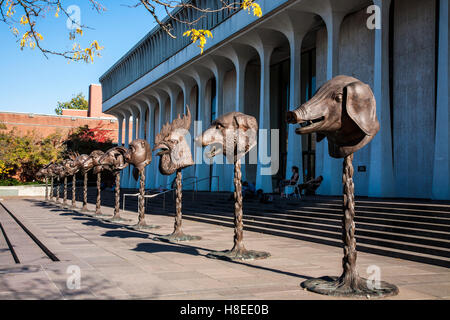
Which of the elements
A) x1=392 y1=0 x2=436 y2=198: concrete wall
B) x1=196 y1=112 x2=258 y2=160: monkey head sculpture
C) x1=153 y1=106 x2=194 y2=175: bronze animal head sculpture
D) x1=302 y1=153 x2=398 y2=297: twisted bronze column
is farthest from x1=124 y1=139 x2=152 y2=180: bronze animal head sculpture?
x1=392 y1=0 x2=436 y2=198: concrete wall

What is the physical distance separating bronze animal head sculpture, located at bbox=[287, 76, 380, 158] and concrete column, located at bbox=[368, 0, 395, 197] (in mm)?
10999

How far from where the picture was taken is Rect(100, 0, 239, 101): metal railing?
1148 inches

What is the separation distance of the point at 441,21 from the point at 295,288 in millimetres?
12135

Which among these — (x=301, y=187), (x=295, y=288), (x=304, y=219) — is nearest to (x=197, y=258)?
(x=295, y=288)

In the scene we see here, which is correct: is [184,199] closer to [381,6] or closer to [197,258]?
[381,6]

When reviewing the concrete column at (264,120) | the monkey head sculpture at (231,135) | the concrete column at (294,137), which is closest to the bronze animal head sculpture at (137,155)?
the monkey head sculpture at (231,135)

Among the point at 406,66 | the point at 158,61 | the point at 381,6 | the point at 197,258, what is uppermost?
the point at 158,61

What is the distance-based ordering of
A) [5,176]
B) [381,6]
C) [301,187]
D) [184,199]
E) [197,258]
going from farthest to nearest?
[5,176]
[184,199]
[301,187]
[381,6]
[197,258]

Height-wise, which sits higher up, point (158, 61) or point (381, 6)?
point (158, 61)

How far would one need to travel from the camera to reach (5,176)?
1923 inches

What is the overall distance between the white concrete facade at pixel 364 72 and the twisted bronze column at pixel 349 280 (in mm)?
9735

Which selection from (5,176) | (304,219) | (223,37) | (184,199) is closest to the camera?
(304,219)

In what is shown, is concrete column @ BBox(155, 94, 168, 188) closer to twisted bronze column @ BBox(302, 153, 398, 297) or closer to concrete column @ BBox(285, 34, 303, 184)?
concrete column @ BBox(285, 34, 303, 184)

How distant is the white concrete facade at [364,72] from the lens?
54.6 feet
